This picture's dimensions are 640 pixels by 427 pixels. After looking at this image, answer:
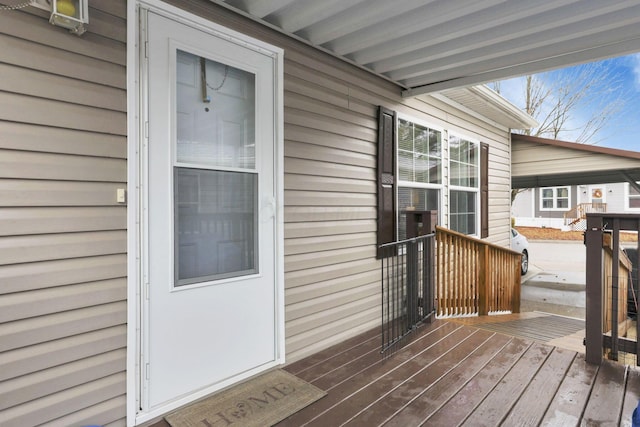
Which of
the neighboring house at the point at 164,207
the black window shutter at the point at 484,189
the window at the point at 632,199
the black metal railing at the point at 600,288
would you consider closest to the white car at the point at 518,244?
the black window shutter at the point at 484,189

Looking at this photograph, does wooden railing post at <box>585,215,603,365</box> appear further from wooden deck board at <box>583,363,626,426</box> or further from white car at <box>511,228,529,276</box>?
white car at <box>511,228,529,276</box>

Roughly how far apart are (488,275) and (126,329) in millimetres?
4067

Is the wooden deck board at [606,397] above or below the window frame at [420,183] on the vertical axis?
below

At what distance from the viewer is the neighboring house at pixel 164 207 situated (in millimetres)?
1707

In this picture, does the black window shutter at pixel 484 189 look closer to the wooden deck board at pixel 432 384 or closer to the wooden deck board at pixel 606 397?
the wooden deck board at pixel 432 384

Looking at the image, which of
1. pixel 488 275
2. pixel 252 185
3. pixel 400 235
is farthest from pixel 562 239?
pixel 252 185

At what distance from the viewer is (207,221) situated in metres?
2.32

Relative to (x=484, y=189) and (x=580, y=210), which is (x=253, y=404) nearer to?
(x=484, y=189)

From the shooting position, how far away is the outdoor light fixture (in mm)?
1654

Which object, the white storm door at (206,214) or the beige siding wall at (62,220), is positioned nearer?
the beige siding wall at (62,220)

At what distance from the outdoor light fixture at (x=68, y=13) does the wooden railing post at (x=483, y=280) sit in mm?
4344

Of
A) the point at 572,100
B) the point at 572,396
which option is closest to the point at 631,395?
the point at 572,396

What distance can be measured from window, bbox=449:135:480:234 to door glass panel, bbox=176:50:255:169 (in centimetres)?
353

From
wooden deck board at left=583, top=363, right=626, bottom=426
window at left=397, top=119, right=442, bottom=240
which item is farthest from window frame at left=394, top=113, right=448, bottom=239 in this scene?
wooden deck board at left=583, top=363, right=626, bottom=426
